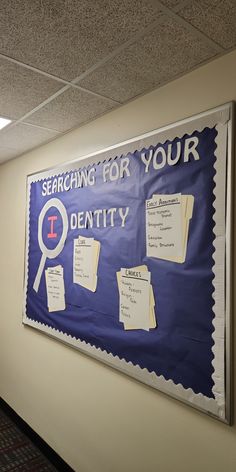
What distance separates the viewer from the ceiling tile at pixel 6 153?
9.59ft

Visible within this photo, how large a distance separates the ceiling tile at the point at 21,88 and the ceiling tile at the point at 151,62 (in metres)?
0.20

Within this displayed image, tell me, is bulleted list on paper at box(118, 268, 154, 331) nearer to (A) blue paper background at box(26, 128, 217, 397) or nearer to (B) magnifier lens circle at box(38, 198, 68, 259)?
(A) blue paper background at box(26, 128, 217, 397)

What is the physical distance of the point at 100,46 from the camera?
1.32 meters

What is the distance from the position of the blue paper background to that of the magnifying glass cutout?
6cm

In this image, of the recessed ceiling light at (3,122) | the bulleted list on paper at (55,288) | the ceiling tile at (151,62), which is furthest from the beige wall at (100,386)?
the recessed ceiling light at (3,122)

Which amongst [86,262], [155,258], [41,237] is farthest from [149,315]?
[41,237]

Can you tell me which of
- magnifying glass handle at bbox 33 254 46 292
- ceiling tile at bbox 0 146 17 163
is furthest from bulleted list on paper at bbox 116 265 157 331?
ceiling tile at bbox 0 146 17 163

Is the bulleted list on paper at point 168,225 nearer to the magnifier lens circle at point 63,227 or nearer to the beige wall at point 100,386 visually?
the beige wall at point 100,386

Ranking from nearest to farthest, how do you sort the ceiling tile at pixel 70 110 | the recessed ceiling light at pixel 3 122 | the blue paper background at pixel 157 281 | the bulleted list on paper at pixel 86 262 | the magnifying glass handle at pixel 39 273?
the blue paper background at pixel 157 281
the ceiling tile at pixel 70 110
the bulleted list on paper at pixel 86 262
the recessed ceiling light at pixel 3 122
the magnifying glass handle at pixel 39 273

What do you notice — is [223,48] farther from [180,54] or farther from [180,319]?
[180,319]

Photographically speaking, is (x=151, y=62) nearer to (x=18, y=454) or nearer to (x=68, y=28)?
(x=68, y=28)

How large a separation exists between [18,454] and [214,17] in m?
2.95

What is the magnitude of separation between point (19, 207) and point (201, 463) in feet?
7.87

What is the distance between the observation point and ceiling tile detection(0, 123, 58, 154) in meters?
2.37
